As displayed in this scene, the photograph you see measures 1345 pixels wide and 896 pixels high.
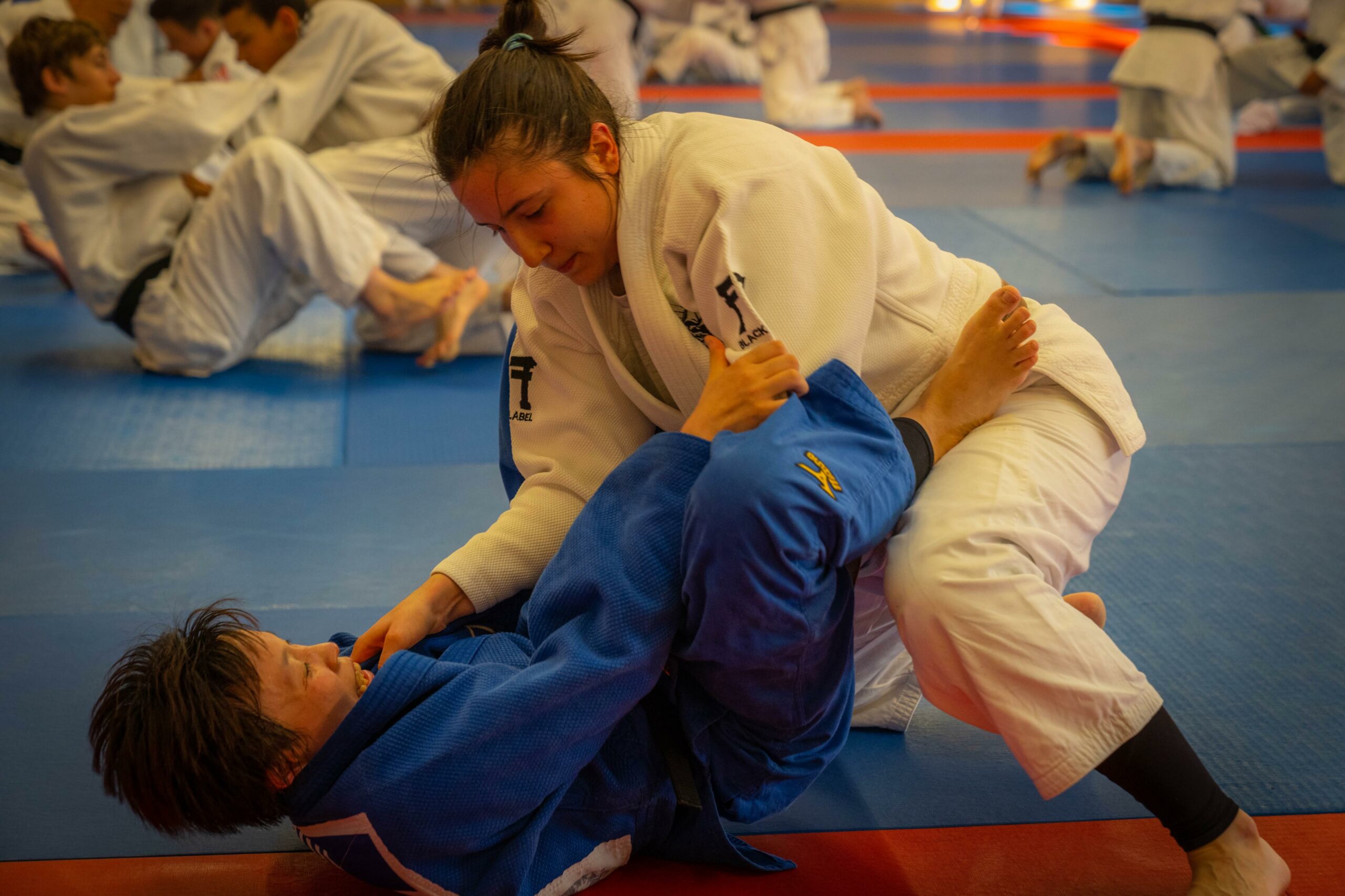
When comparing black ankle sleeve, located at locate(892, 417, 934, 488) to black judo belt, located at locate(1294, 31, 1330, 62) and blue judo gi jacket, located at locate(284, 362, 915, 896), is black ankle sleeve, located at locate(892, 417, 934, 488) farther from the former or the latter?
black judo belt, located at locate(1294, 31, 1330, 62)

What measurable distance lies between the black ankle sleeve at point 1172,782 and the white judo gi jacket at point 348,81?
3.34 metres

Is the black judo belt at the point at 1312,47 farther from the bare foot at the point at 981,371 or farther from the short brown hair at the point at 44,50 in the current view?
the short brown hair at the point at 44,50

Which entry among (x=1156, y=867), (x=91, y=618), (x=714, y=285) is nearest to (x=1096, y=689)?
(x=1156, y=867)

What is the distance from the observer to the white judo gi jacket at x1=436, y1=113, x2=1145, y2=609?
166 cm

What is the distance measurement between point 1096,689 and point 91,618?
6.25 feet

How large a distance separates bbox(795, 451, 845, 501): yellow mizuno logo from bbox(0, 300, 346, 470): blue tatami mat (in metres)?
2.06

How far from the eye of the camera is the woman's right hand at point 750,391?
154 cm

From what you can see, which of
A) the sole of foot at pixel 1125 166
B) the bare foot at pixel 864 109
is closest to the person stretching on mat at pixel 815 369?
the sole of foot at pixel 1125 166

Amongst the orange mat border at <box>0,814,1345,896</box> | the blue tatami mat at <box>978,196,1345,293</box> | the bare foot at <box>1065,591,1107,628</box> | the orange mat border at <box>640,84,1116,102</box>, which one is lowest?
the orange mat border at <box>640,84,1116,102</box>

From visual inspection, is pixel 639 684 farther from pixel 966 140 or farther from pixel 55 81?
pixel 966 140

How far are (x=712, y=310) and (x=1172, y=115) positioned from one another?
5490mm

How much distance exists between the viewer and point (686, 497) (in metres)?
1.53

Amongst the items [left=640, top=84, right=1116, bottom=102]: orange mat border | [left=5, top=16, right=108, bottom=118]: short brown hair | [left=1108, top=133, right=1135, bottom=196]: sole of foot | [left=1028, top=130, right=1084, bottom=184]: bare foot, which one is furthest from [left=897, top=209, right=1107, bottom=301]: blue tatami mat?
[left=640, top=84, right=1116, bottom=102]: orange mat border

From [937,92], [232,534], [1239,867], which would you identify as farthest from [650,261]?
[937,92]
